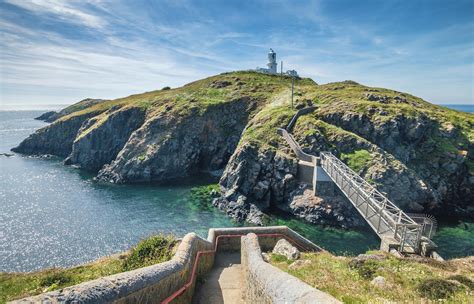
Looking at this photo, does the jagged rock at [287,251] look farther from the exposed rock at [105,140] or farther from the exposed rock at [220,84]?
the exposed rock at [220,84]

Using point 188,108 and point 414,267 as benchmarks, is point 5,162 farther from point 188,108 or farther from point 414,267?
point 414,267

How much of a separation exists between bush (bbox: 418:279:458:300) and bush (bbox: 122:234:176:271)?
28.2 feet

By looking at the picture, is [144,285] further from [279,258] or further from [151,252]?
[279,258]

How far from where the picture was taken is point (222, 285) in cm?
1170

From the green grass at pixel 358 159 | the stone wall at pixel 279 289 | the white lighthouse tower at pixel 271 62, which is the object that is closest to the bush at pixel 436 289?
the stone wall at pixel 279 289

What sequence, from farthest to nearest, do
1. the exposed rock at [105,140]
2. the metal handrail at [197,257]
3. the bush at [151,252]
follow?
the exposed rock at [105,140] → the bush at [151,252] → the metal handrail at [197,257]

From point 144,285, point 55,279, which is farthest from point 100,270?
point 144,285

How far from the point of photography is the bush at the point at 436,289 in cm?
709

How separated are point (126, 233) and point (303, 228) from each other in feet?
82.5

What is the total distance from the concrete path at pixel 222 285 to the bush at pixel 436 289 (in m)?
A: 5.88

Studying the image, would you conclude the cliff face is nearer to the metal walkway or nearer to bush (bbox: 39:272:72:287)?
the metal walkway

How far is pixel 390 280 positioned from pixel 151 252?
9310mm

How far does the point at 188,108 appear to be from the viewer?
253 feet

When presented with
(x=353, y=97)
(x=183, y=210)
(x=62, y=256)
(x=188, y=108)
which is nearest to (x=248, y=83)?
(x=188, y=108)
